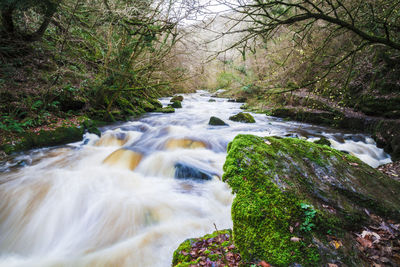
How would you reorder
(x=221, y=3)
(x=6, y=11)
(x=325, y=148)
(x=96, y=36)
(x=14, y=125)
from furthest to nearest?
(x=96, y=36), (x=6, y=11), (x=14, y=125), (x=325, y=148), (x=221, y=3)

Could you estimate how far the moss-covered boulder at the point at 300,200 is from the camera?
1.67 meters

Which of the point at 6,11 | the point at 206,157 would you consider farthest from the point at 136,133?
the point at 6,11

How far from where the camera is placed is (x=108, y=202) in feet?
12.5

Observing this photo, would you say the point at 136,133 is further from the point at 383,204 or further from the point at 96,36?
the point at 383,204

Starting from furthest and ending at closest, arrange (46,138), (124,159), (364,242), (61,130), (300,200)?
(61,130) < (46,138) < (124,159) < (300,200) < (364,242)

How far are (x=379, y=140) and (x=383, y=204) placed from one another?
5240 millimetres

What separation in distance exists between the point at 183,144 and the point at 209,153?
3.25 feet

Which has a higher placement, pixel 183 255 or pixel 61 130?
pixel 61 130

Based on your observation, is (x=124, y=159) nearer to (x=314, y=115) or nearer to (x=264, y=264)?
(x=264, y=264)

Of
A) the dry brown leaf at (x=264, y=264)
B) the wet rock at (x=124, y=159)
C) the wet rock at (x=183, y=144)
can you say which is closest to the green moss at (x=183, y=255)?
the dry brown leaf at (x=264, y=264)

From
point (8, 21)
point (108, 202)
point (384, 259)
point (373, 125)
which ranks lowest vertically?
point (108, 202)

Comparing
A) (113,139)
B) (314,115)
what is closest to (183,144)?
(113,139)

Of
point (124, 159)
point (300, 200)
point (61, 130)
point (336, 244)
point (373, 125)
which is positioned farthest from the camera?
point (373, 125)

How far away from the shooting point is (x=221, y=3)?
259 cm
